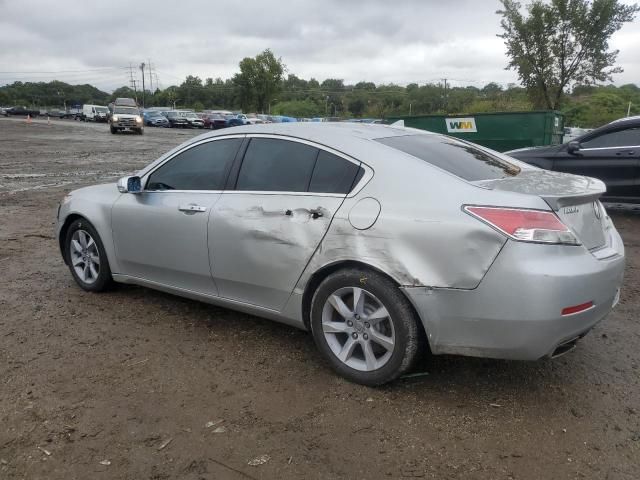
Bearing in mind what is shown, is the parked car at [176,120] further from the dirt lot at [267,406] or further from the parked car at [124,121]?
the dirt lot at [267,406]

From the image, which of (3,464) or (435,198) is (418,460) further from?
(3,464)

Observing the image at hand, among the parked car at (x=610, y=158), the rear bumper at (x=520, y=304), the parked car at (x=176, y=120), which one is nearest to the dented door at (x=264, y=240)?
the rear bumper at (x=520, y=304)

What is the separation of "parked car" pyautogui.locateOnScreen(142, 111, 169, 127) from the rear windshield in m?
50.9

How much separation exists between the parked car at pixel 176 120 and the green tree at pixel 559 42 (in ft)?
101

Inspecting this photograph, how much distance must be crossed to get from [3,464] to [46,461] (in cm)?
19

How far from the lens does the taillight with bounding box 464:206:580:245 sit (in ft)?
9.43

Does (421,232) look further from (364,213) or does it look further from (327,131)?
(327,131)

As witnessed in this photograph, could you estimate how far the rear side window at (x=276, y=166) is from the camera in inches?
143

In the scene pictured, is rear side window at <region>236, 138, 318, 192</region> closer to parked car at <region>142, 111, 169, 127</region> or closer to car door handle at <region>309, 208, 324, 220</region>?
car door handle at <region>309, 208, 324, 220</region>

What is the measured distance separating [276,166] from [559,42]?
83.5ft

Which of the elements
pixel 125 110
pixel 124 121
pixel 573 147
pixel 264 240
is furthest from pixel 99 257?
pixel 125 110

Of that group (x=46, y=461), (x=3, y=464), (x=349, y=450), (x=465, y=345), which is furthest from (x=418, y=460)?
(x=3, y=464)

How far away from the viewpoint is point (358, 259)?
10.5ft

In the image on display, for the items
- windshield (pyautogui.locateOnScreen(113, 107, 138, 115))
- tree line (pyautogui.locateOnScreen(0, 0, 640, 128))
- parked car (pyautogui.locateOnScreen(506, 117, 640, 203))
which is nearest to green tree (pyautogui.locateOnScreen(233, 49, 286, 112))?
tree line (pyautogui.locateOnScreen(0, 0, 640, 128))
